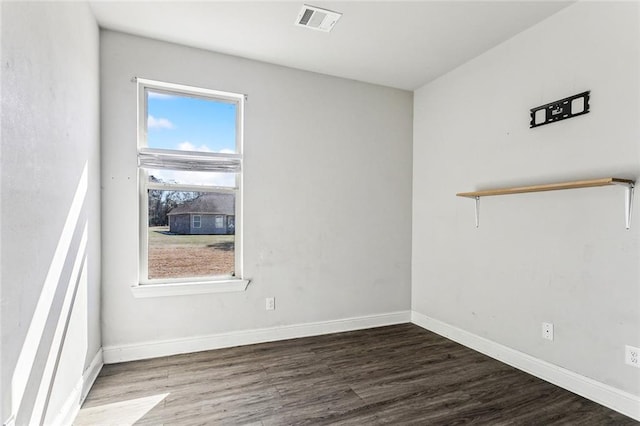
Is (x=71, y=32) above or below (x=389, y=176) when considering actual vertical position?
above

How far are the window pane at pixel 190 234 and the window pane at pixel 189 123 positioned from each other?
43cm

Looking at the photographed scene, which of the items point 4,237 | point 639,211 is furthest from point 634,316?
point 4,237

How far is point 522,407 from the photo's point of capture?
2160 mm

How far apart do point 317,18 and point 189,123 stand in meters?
1.41

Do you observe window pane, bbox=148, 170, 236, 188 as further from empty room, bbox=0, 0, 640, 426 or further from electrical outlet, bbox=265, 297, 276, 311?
electrical outlet, bbox=265, 297, 276, 311

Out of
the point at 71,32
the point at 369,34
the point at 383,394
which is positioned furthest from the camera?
the point at 369,34

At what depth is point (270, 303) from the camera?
10.9 feet

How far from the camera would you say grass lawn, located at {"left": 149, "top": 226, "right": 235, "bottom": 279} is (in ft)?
9.91

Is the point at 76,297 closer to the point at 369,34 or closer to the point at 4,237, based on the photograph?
the point at 4,237

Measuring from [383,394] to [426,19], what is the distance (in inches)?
105

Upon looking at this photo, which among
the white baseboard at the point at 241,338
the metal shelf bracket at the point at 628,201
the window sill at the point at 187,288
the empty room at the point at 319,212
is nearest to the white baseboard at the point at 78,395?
the empty room at the point at 319,212

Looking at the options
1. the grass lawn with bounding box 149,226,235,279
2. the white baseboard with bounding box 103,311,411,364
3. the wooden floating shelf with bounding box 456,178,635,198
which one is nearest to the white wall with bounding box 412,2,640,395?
the wooden floating shelf with bounding box 456,178,635,198

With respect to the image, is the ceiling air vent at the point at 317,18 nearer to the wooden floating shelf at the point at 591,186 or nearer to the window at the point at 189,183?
the window at the point at 189,183

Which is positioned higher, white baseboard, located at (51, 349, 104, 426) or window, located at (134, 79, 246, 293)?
window, located at (134, 79, 246, 293)
